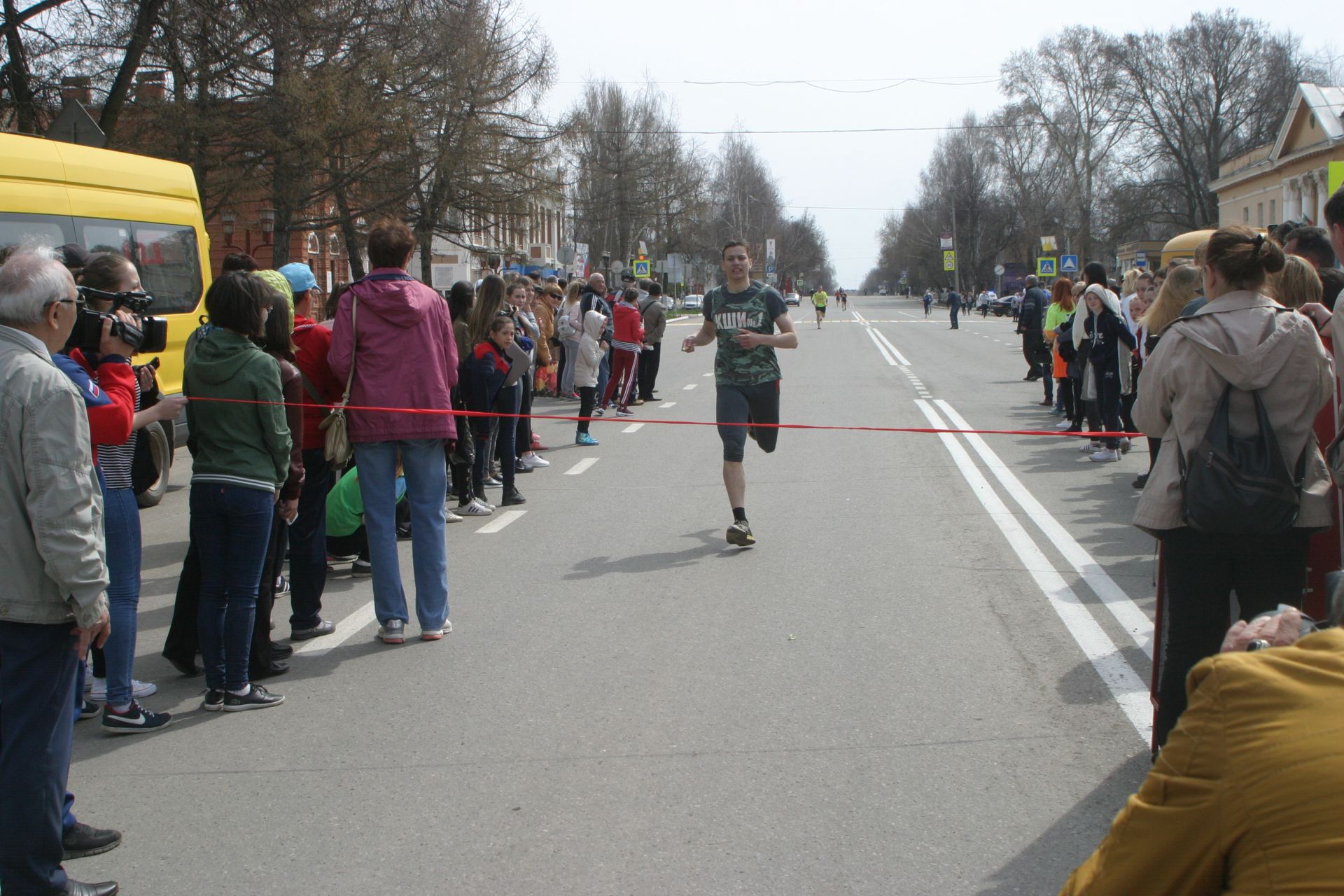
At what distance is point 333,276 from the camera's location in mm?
42969

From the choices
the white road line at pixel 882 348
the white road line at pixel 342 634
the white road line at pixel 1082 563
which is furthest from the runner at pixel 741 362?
the white road line at pixel 882 348

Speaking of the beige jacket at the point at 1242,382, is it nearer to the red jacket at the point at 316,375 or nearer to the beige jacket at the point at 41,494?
the beige jacket at the point at 41,494

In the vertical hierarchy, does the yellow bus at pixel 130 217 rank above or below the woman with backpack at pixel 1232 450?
above

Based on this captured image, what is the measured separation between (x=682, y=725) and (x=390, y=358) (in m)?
2.26

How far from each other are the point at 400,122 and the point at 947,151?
104 m

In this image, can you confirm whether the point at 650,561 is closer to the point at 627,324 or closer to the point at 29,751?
the point at 29,751

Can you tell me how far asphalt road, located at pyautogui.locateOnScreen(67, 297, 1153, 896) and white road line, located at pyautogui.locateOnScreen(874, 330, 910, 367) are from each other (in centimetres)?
1983

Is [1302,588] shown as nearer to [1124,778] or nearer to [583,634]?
[1124,778]

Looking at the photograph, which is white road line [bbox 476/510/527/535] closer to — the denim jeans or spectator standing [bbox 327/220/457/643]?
the denim jeans

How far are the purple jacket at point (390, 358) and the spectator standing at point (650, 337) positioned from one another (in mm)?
12037

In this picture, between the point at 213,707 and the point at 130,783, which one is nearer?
the point at 130,783

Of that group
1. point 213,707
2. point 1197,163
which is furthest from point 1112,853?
point 1197,163

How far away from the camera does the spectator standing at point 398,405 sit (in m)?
5.86

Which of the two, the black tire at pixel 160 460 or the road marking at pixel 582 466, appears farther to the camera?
the road marking at pixel 582 466
